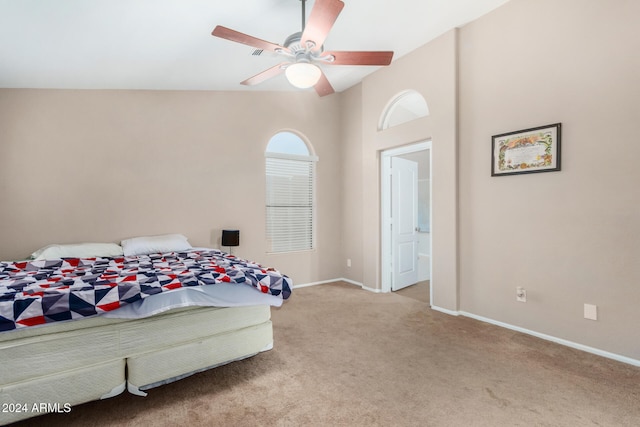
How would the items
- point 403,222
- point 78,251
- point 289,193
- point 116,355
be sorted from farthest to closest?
point 289,193 → point 403,222 → point 78,251 → point 116,355

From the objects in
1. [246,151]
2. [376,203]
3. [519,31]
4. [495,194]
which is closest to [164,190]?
A: [246,151]

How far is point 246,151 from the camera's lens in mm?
4605

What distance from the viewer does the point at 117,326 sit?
76.5 inches

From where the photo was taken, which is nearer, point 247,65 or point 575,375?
point 575,375

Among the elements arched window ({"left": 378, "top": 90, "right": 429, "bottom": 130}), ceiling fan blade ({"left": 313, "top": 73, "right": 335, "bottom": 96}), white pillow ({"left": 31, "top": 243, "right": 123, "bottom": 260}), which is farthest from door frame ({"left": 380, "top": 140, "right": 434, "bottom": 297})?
white pillow ({"left": 31, "top": 243, "right": 123, "bottom": 260})

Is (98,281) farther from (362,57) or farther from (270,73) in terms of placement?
(362,57)

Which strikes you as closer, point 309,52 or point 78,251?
point 309,52

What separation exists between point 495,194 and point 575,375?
170 cm

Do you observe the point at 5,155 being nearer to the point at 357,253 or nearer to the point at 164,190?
the point at 164,190

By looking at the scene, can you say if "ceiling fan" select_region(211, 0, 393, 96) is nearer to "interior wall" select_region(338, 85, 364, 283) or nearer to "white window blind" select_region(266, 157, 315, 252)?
"white window blind" select_region(266, 157, 315, 252)

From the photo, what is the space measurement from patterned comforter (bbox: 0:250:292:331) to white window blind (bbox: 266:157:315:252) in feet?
5.65

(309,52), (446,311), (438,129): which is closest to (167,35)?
(309,52)

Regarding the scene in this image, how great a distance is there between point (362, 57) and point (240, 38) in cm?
95

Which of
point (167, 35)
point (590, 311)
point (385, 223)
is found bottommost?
point (590, 311)
